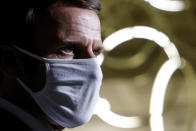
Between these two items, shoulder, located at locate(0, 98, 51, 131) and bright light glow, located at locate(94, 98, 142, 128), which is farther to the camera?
bright light glow, located at locate(94, 98, 142, 128)

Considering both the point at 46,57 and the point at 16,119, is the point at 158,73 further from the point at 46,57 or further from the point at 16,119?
the point at 16,119

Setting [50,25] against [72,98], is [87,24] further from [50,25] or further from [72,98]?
[72,98]

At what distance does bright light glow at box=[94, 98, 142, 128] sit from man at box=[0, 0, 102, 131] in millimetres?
1150

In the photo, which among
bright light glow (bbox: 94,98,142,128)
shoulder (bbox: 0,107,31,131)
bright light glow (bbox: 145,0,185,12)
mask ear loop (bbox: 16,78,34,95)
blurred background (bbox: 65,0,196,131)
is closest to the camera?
shoulder (bbox: 0,107,31,131)

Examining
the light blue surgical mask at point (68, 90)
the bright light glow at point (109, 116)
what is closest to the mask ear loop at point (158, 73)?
the bright light glow at point (109, 116)

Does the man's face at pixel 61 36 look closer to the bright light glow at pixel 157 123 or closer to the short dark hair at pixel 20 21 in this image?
the short dark hair at pixel 20 21

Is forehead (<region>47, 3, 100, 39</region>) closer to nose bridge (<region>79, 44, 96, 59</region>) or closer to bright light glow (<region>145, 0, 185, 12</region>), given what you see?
nose bridge (<region>79, 44, 96, 59</region>)

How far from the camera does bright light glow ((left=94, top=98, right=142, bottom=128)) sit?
2.49 meters

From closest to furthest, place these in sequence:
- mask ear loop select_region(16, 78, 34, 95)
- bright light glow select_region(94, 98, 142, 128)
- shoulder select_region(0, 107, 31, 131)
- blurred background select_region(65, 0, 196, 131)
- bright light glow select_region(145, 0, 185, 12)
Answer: shoulder select_region(0, 107, 31, 131), mask ear loop select_region(16, 78, 34, 95), bright light glow select_region(94, 98, 142, 128), bright light glow select_region(145, 0, 185, 12), blurred background select_region(65, 0, 196, 131)

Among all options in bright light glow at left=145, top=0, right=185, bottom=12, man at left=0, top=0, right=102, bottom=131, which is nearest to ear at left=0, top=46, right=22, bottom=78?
man at left=0, top=0, right=102, bottom=131

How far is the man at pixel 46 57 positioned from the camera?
4.21ft

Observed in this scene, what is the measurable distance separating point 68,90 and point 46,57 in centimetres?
14

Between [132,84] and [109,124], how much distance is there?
0.46 meters

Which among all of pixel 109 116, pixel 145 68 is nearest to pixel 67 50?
pixel 109 116
